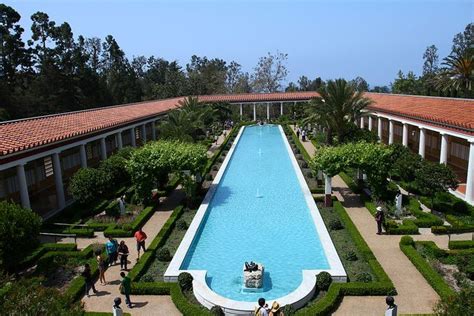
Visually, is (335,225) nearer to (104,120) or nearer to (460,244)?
(460,244)

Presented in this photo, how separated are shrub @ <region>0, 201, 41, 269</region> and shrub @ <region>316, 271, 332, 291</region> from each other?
8530mm

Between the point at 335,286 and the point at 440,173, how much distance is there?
27.3 feet

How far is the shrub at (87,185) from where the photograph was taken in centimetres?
1880

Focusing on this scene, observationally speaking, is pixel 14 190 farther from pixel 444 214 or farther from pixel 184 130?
pixel 444 214

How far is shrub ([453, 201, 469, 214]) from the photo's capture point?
1767 cm

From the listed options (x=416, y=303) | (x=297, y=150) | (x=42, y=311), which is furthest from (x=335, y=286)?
(x=297, y=150)

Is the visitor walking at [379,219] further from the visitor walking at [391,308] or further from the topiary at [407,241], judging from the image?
the visitor walking at [391,308]

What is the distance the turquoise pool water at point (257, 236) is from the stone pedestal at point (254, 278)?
0.22 m

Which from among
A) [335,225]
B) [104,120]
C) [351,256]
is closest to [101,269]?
[351,256]

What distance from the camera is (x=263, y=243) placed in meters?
15.4

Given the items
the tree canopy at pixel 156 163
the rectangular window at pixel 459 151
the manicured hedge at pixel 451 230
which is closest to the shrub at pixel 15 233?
the tree canopy at pixel 156 163

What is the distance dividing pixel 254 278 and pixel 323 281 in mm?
Result: 1885

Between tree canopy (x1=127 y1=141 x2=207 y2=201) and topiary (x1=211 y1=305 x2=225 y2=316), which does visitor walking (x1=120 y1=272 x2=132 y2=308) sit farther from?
tree canopy (x1=127 y1=141 x2=207 y2=201)

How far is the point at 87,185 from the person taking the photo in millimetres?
18812
